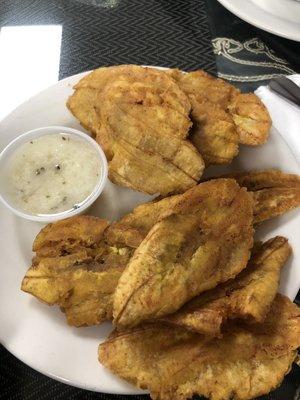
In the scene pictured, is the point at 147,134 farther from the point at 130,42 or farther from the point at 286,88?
the point at 130,42

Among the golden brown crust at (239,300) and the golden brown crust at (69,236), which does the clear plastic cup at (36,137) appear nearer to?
the golden brown crust at (69,236)

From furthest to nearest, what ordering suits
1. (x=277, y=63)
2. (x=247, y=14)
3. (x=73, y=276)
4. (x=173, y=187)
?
(x=277, y=63) → (x=247, y=14) → (x=173, y=187) → (x=73, y=276)

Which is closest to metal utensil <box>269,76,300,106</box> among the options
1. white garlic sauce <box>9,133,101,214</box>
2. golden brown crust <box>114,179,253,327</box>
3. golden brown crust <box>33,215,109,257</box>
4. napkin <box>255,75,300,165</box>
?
napkin <box>255,75,300,165</box>

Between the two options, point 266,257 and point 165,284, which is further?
point 266,257

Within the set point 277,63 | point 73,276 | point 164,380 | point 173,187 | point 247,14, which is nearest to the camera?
point 164,380

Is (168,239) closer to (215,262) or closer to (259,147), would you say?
(215,262)

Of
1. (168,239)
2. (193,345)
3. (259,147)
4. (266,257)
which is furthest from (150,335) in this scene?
(259,147)

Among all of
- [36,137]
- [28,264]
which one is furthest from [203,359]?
[36,137]
